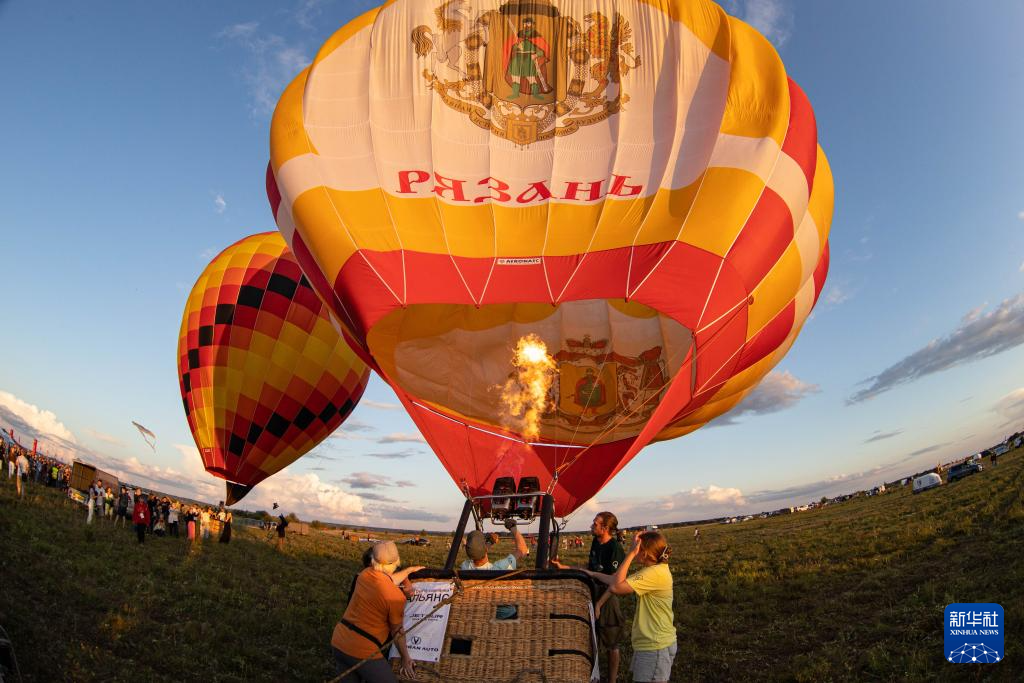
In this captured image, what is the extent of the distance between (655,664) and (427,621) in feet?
4.73

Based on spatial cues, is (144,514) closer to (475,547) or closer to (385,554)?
(475,547)

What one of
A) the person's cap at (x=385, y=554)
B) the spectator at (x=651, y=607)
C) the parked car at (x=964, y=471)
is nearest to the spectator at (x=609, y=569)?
the spectator at (x=651, y=607)

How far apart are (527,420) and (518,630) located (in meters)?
4.89

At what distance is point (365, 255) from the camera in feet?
22.6

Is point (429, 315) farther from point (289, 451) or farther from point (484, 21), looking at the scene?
point (289, 451)

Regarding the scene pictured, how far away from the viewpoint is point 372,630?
11.2 feet

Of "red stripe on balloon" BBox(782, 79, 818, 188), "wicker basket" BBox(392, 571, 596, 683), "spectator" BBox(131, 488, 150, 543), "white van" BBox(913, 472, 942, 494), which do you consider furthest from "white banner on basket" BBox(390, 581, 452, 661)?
"white van" BBox(913, 472, 942, 494)

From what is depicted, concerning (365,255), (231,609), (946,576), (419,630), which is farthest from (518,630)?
(946,576)

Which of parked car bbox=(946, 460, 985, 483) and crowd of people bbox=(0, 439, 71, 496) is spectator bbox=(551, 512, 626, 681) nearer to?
crowd of people bbox=(0, 439, 71, 496)

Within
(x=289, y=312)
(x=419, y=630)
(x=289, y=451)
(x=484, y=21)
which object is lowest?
(x=419, y=630)

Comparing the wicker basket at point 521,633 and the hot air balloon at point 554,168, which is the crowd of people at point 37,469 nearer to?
the hot air balloon at point 554,168

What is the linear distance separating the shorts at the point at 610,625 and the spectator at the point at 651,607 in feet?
3.90

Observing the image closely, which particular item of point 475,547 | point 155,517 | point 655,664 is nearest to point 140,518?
point 155,517

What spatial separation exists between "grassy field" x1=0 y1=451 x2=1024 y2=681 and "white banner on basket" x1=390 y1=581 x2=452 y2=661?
3.72m
